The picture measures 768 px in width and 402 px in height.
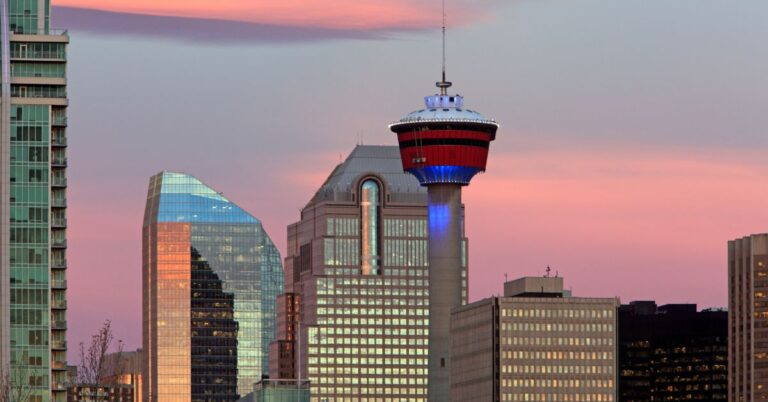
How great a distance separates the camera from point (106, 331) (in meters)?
159

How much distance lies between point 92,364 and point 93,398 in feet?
14.3

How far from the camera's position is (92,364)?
541 feet

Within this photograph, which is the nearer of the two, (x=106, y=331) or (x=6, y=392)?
(x=106, y=331)

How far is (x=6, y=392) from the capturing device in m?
169

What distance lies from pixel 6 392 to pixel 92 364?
8121 millimetres

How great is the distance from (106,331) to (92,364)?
6.32 metres

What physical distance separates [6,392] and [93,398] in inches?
429

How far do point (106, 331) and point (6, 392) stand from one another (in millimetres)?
13711

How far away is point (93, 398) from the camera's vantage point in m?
161

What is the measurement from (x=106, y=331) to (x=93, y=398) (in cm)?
481
